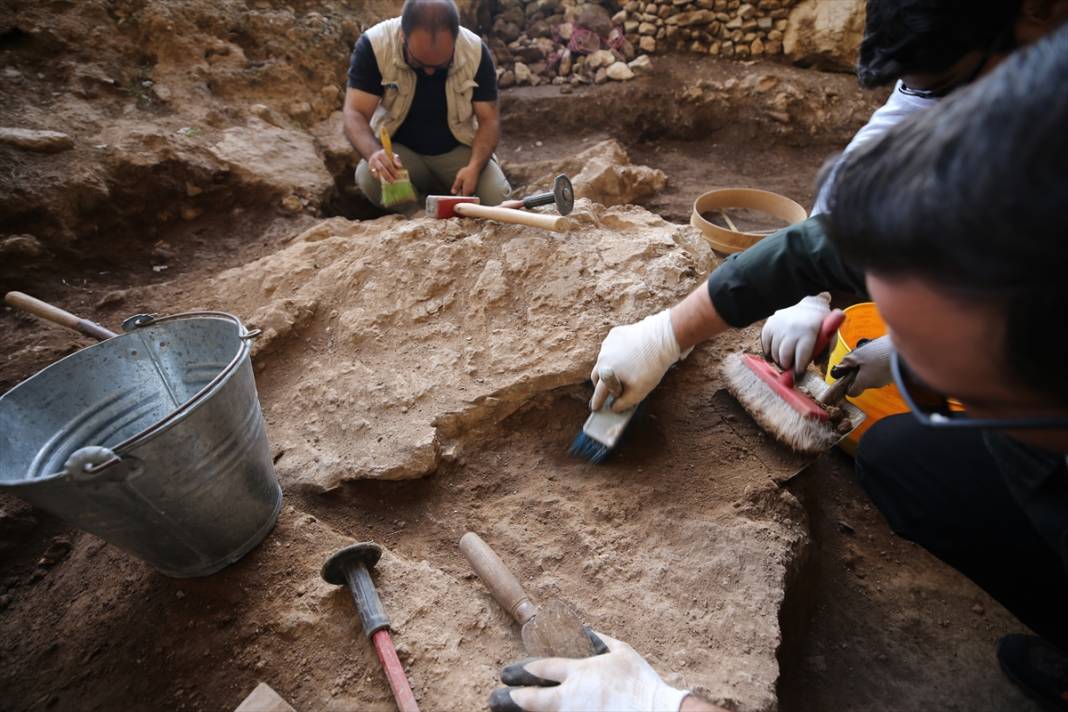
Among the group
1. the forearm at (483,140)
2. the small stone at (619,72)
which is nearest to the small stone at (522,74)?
the small stone at (619,72)

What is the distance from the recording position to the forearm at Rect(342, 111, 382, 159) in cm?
347

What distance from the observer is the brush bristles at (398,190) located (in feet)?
10.6

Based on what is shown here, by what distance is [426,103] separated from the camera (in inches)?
145

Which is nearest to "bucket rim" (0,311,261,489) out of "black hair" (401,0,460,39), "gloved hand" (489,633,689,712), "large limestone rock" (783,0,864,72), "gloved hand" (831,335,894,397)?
"gloved hand" (489,633,689,712)

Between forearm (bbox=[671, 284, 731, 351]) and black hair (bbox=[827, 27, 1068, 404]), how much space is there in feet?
3.10

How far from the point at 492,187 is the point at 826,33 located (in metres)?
3.78

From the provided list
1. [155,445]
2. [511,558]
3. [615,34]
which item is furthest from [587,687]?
[615,34]

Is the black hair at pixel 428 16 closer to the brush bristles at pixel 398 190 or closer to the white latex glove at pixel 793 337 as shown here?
the brush bristles at pixel 398 190

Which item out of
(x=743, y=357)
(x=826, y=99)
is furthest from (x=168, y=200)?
(x=826, y=99)

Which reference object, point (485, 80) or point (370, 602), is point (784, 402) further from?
point (485, 80)

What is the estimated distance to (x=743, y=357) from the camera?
187 centimetres

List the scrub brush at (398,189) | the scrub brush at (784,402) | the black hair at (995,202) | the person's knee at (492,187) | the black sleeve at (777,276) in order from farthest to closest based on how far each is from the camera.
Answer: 1. the person's knee at (492,187)
2. the scrub brush at (398,189)
3. the scrub brush at (784,402)
4. the black sleeve at (777,276)
5. the black hair at (995,202)

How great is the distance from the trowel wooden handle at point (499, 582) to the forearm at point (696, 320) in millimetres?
871

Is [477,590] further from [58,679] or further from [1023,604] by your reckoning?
[1023,604]
